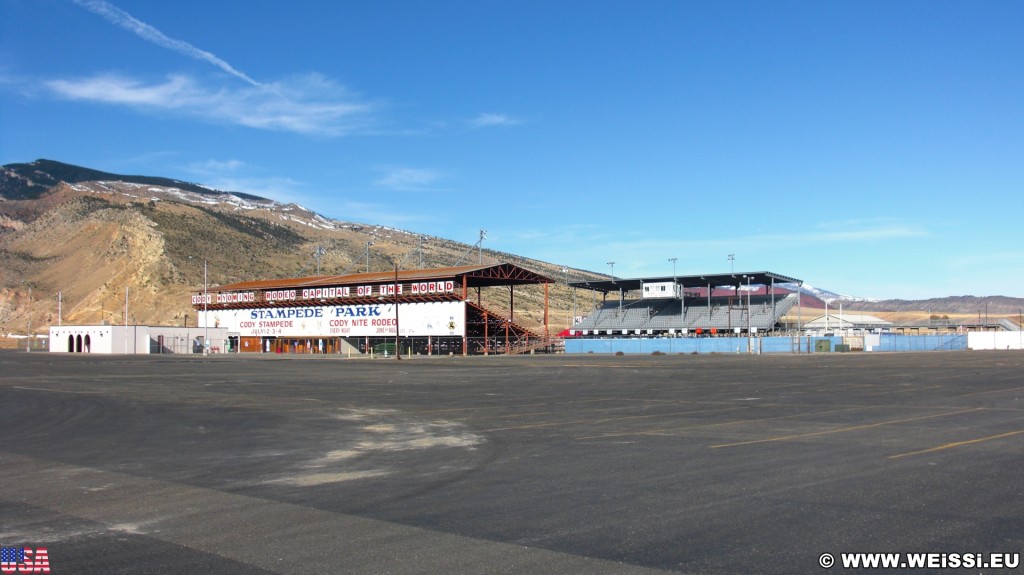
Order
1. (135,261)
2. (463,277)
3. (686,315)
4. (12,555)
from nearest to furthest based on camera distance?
(12,555), (463,277), (686,315), (135,261)

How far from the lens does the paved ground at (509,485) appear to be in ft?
25.6

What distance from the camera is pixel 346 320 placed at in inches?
3819

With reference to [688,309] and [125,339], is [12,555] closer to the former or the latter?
[125,339]

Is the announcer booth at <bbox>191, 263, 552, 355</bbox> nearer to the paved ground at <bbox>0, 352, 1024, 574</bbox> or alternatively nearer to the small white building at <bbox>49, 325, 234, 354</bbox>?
the small white building at <bbox>49, 325, 234, 354</bbox>

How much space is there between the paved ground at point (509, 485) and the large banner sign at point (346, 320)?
200 feet

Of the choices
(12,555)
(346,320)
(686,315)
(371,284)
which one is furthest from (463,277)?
(12,555)

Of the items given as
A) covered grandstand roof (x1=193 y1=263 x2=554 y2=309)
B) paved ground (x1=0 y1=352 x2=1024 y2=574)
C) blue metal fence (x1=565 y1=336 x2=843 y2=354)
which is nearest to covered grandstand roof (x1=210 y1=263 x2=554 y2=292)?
covered grandstand roof (x1=193 y1=263 x2=554 y2=309)

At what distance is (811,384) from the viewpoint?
32.6 metres

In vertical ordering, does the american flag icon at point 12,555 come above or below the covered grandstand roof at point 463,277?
below

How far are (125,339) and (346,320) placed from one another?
26.8 m

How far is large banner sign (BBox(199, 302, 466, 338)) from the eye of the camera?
88.6 meters

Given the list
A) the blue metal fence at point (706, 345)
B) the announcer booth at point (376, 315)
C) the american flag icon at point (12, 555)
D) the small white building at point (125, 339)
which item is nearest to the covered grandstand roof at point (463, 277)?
the announcer booth at point (376, 315)

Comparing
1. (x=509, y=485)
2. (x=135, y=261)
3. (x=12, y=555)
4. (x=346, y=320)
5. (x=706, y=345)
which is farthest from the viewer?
(x=135, y=261)

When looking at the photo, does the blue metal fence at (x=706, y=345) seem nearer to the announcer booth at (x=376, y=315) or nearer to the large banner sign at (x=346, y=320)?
the announcer booth at (x=376, y=315)
